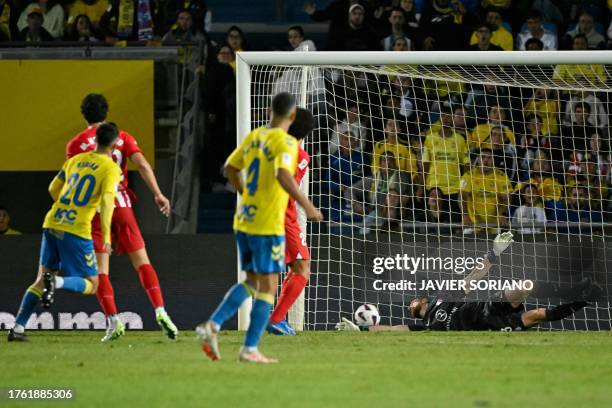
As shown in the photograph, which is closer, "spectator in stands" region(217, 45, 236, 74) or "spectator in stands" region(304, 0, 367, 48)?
"spectator in stands" region(217, 45, 236, 74)

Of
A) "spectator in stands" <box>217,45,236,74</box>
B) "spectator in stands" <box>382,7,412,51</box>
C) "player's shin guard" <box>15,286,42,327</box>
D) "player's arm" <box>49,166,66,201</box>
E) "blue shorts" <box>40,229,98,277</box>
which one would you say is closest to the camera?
"blue shorts" <box>40,229,98,277</box>

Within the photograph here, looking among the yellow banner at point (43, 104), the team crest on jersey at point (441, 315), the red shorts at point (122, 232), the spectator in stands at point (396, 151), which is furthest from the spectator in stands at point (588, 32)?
the red shorts at point (122, 232)

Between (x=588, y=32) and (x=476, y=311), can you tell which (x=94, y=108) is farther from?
(x=588, y=32)

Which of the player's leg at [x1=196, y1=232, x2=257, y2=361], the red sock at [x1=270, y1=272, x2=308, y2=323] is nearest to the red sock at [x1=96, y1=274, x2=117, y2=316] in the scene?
the red sock at [x1=270, y1=272, x2=308, y2=323]

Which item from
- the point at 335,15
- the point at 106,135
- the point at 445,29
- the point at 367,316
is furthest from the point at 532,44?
the point at 106,135

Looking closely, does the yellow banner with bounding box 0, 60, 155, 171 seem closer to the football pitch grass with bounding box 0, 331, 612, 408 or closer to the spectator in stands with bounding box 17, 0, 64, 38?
the spectator in stands with bounding box 17, 0, 64, 38

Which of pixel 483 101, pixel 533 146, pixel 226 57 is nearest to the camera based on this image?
pixel 533 146

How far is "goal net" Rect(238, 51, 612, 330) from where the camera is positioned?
13.4 meters

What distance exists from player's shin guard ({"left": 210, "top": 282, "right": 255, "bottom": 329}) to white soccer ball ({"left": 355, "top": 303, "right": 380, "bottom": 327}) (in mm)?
4853

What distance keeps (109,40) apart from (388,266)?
241 inches

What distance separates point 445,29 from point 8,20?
249 inches

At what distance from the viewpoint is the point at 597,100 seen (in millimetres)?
14961

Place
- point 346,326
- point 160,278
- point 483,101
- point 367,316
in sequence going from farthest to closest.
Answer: point 483,101 → point 160,278 → point 367,316 → point 346,326

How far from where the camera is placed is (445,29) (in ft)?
57.9
